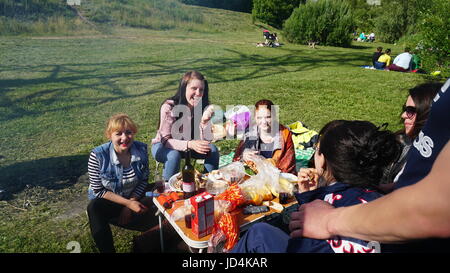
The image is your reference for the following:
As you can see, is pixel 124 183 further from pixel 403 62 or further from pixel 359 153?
pixel 403 62

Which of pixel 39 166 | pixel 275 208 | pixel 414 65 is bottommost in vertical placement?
pixel 39 166

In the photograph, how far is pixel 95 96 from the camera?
7.59 m

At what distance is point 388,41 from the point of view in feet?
78.5

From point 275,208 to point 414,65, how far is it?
1140 centimetres

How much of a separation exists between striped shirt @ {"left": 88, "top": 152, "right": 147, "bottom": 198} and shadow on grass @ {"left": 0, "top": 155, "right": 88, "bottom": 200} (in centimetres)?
139

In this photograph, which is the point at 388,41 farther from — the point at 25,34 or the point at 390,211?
the point at 390,211

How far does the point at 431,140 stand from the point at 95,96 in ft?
26.1

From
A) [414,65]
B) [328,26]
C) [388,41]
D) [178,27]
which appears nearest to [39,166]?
[414,65]

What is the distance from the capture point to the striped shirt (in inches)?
96.5

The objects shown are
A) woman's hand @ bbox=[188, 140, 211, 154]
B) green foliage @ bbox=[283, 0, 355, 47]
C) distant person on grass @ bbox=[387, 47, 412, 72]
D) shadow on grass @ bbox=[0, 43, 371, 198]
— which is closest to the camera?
woman's hand @ bbox=[188, 140, 211, 154]

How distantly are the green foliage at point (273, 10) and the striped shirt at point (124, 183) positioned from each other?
102 feet

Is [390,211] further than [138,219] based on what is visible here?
No

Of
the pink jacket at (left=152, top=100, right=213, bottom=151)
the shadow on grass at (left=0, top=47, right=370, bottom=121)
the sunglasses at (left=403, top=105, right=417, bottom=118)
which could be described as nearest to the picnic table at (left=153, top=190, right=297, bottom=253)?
the pink jacket at (left=152, top=100, right=213, bottom=151)

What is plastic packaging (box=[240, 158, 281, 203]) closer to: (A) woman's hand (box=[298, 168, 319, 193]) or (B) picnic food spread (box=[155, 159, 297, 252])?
(B) picnic food spread (box=[155, 159, 297, 252])
